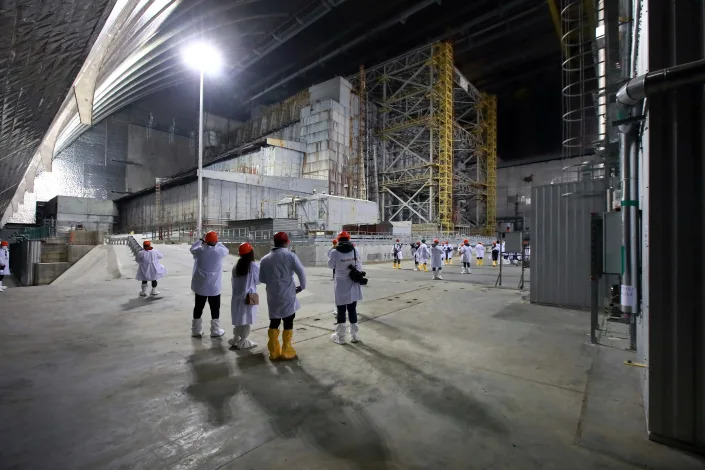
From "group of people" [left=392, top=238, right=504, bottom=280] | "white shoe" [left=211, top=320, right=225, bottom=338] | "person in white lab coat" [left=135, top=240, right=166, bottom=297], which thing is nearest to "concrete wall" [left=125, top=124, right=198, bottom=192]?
"group of people" [left=392, top=238, right=504, bottom=280]

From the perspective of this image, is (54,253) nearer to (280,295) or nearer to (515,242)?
(280,295)

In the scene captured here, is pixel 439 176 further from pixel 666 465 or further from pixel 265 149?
pixel 666 465

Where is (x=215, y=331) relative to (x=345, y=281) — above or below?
below

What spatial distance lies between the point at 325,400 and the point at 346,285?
7.20 ft

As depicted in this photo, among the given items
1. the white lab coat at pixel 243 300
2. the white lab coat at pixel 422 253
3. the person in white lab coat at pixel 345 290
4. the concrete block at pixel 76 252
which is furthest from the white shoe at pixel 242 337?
the concrete block at pixel 76 252

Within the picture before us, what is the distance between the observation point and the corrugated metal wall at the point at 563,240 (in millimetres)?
7301

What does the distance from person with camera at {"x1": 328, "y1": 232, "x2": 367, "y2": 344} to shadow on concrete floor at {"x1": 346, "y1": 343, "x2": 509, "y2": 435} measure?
2.40ft

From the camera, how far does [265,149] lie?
119ft

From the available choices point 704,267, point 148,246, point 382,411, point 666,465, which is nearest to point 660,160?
point 704,267

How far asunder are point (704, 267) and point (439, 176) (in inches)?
1297

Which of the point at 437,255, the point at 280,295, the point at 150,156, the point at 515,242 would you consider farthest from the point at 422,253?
the point at 150,156

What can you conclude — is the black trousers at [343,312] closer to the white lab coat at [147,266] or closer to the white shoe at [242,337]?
the white shoe at [242,337]

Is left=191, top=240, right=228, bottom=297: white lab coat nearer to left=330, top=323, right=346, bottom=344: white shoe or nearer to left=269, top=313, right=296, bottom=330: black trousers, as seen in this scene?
left=269, top=313, right=296, bottom=330: black trousers

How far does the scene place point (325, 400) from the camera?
323 cm
